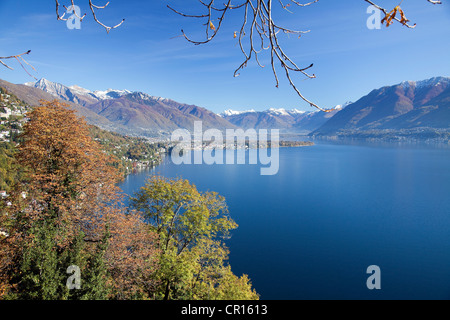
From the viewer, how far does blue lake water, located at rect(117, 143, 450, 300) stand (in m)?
13.8

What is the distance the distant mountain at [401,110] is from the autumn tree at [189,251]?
142 m

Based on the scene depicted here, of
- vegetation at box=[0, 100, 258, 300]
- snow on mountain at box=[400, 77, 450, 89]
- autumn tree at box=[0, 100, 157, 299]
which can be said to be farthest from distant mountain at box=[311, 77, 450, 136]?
autumn tree at box=[0, 100, 157, 299]

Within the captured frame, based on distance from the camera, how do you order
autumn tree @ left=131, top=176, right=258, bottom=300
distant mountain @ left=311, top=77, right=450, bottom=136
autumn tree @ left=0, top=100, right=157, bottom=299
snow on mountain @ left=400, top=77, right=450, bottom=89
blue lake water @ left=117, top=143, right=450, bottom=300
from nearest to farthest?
autumn tree @ left=0, top=100, right=157, bottom=299 → autumn tree @ left=131, top=176, right=258, bottom=300 → blue lake water @ left=117, top=143, right=450, bottom=300 → distant mountain @ left=311, top=77, right=450, bottom=136 → snow on mountain @ left=400, top=77, right=450, bottom=89

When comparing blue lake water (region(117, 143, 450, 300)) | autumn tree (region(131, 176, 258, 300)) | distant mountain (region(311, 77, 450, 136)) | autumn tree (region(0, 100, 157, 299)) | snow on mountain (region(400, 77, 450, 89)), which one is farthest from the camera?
snow on mountain (region(400, 77, 450, 89))

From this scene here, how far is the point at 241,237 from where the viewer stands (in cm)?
1922

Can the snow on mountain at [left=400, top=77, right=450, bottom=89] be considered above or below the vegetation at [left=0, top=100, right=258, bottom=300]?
above

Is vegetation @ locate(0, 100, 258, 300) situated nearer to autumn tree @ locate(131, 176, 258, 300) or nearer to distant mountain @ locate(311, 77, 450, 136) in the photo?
autumn tree @ locate(131, 176, 258, 300)

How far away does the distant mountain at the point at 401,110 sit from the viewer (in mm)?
127250

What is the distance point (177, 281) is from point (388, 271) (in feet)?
48.4

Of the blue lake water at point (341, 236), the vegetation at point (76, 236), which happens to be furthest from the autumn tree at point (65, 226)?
the blue lake water at point (341, 236)

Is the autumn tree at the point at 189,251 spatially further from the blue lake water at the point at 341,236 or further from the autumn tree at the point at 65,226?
the blue lake water at the point at 341,236

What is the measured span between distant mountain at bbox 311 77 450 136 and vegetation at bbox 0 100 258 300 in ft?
472

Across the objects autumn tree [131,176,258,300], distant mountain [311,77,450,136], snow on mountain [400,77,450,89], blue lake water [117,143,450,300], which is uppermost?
snow on mountain [400,77,450,89]

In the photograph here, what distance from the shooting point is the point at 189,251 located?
299 inches
